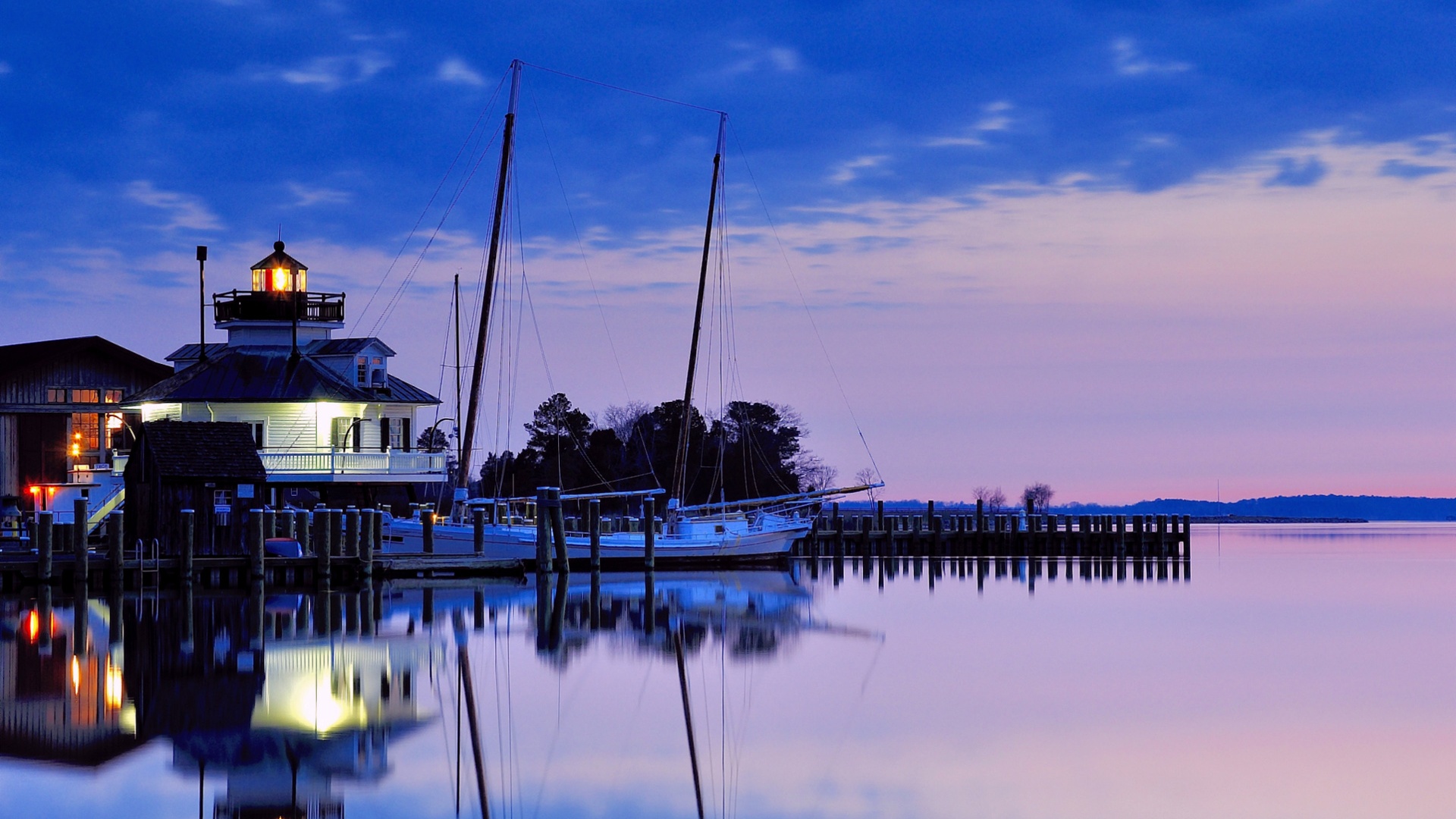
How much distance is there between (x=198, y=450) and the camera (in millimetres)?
44750

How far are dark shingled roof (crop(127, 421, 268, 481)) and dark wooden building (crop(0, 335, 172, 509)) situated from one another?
15.7m

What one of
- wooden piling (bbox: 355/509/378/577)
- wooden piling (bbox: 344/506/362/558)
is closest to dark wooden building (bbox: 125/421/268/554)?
wooden piling (bbox: 344/506/362/558)

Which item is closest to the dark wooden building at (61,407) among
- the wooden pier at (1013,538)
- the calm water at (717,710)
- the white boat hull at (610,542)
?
the white boat hull at (610,542)

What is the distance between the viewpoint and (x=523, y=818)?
693 inches

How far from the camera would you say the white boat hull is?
2028 inches

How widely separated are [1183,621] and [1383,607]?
415 inches

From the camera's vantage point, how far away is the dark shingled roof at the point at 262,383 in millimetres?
56469

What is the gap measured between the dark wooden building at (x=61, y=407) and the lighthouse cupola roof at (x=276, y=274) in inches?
265

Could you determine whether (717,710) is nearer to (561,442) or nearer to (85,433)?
(85,433)

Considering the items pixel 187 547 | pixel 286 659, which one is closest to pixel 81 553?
pixel 187 547

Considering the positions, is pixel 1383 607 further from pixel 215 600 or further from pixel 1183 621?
pixel 215 600

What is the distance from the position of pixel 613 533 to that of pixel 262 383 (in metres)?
12.9

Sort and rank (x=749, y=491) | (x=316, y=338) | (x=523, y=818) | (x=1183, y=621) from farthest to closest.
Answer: (x=749, y=491)
(x=316, y=338)
(x=1183, y=621)
(x=523, y=818)

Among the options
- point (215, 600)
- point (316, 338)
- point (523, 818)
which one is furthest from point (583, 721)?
point (316, 338)
